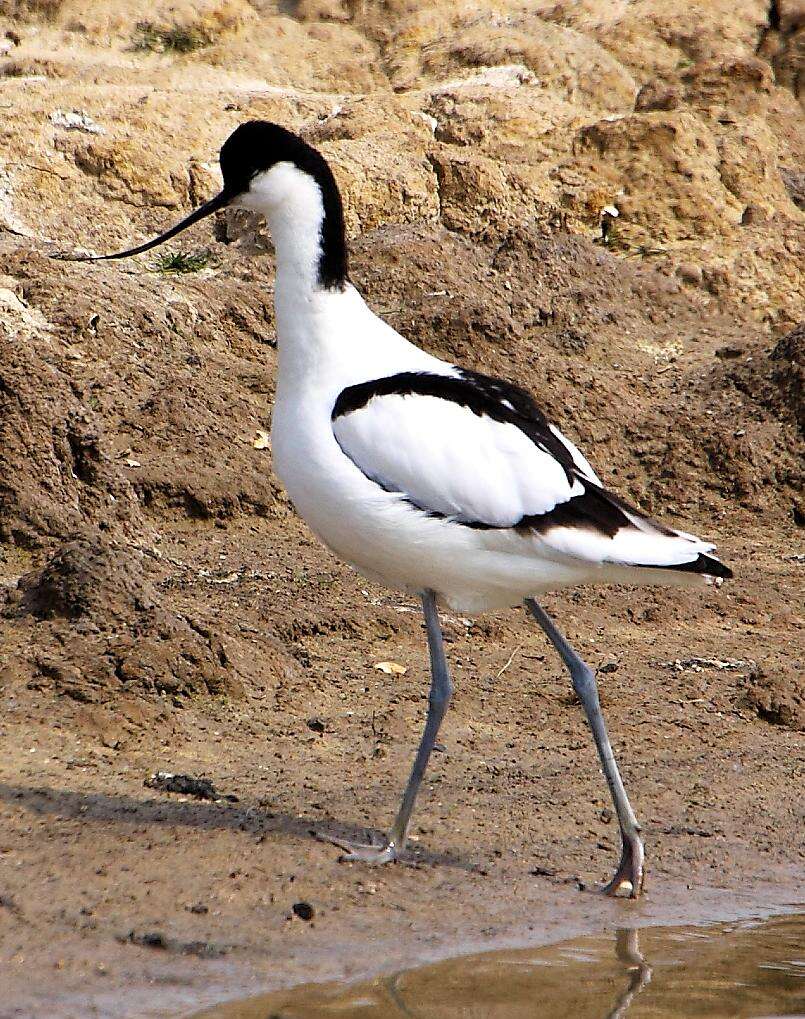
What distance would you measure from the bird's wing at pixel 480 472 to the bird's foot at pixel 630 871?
2.86 ft

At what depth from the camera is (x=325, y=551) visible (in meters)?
7.56

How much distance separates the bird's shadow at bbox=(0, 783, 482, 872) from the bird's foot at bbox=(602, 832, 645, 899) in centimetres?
43

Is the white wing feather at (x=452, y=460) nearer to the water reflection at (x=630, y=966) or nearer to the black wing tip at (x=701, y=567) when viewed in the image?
the black wing tip at (x=701, y=567)

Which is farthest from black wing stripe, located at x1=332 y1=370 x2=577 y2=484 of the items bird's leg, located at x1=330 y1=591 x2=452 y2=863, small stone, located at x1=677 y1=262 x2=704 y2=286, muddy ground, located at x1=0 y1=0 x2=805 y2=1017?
small stone, located at x1=677 y1=262 x2=704 y2=286

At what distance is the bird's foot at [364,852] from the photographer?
4555 mm

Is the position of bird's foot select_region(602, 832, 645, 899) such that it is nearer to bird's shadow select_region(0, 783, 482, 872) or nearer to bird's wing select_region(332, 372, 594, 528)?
bird's shadow select_region(0, 783, 482, 872)

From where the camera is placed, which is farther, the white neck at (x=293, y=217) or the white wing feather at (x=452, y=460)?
the white neck at (x=293, y=217)

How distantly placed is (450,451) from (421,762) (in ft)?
3.20

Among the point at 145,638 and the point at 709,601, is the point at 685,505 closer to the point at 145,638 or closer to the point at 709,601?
the point at 709,601

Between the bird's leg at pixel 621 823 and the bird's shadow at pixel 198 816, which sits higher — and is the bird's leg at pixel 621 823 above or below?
above

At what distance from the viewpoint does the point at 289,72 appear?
488 inches

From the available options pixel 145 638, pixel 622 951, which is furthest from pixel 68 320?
pixel 622 951

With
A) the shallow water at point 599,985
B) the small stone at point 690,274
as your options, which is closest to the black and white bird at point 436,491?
the shallow water at point 599,985

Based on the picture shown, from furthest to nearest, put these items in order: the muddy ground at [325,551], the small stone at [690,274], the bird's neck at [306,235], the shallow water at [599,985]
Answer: the small stone at [690,274]
the bird's neck at [306,235]
the muddy ground at [325,551]
the shallow water at [599,985]
